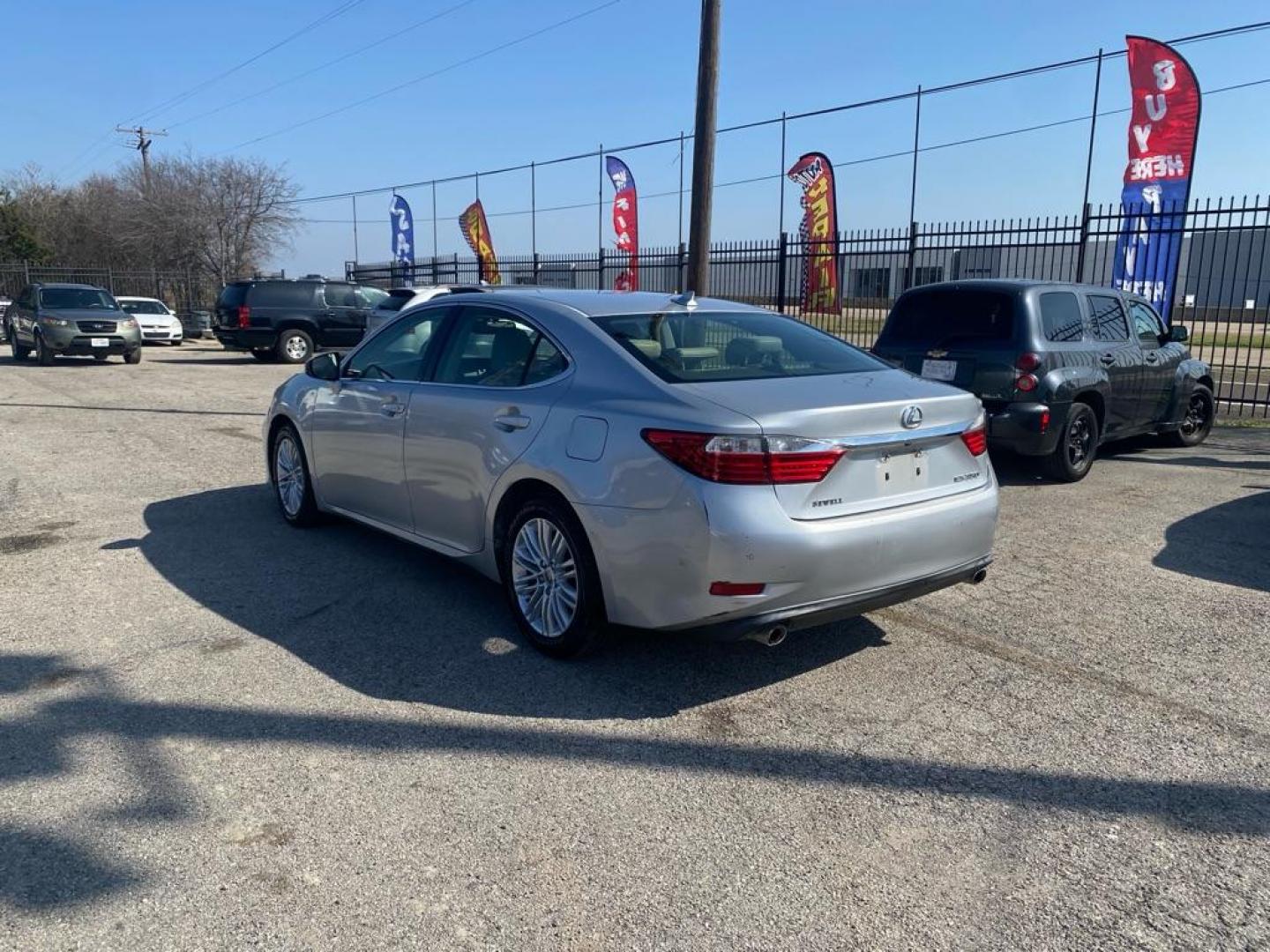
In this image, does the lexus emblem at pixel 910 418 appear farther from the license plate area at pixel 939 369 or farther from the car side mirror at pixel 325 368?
the license plate area at pixel 939 369

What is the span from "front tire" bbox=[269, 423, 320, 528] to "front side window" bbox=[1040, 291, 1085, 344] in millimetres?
5791

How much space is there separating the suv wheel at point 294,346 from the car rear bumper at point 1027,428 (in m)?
16.6

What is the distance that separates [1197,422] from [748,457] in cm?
880

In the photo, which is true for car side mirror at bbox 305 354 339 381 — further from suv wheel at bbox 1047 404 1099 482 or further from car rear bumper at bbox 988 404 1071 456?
suv wheel at bbox 1047 404 1099 482

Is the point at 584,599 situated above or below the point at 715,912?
above

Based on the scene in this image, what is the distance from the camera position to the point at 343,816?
→ 3.07 meters

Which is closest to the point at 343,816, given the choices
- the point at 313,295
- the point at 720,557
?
the point at 720,557

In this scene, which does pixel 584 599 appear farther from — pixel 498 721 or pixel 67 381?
pixel 67 381

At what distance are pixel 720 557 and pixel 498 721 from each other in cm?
106

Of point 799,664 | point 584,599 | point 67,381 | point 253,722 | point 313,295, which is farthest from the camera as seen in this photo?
point 313,295

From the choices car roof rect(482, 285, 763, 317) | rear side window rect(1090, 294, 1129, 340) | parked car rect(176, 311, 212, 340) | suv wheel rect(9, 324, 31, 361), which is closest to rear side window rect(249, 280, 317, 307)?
suv wheel rect(9, 324, 31, 361)

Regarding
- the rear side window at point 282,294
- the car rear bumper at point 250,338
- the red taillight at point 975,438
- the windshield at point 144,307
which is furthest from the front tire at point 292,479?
the windshield at point 144,307

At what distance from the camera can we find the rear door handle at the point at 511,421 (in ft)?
14.3

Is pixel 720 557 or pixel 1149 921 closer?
pixel 1149 921
